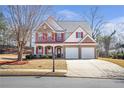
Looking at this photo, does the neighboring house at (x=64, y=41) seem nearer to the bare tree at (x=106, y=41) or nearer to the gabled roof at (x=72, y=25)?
the gabled roof at (x=72, y=25)

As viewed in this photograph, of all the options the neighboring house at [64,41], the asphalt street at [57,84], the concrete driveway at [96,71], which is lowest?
the asphalt street at [57,84]

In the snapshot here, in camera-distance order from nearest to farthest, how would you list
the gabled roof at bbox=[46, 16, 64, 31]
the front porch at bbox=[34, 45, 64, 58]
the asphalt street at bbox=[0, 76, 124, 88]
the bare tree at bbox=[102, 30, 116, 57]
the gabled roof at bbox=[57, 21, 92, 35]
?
the asphalt street at bbox=[0, 76, 124, 88] → the front porch at bbox=[34, 45, 64, 58] → the gabled roof at bbox=[46, 16, 64, 31] → the gabled roof at bbox=[57, 21, 92, 35] → the bare tree at bbox=[102, 30, 116, 57]

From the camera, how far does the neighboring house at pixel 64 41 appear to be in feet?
115

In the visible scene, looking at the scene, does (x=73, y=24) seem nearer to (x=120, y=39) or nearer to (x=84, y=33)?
(x=84, y=33)

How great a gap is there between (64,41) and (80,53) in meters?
2.79

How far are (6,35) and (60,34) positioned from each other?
1129 centimetres

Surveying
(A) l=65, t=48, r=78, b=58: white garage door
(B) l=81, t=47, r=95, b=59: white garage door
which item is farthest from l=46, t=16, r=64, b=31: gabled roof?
(B) l=81, t=47, r=95, b=59: white garage door

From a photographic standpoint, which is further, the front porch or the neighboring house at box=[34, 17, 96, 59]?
the front porch

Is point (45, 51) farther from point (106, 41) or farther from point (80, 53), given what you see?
point (106, 41)

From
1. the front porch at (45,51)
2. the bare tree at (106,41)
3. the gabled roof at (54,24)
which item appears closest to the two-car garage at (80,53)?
the front porch at (45,51)

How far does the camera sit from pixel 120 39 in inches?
A: 1955

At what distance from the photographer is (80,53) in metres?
35.0

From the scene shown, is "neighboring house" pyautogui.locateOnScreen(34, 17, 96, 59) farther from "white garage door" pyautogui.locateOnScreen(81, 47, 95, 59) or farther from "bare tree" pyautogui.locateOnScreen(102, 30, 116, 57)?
"bare tree" pyautogui.locateOnScreen(102, 30, 116, 57)

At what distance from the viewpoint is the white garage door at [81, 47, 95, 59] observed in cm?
3491
